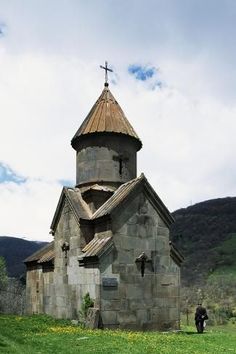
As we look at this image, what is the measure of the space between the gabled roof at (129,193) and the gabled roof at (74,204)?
482 mm

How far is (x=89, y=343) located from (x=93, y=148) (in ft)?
32.3

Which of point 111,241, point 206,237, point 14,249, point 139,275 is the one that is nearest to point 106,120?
point 111,241

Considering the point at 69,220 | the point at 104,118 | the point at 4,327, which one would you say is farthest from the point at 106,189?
the point at 4,327

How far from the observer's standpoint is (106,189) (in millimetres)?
18859

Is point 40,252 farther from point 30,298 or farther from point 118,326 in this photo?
point 118,326

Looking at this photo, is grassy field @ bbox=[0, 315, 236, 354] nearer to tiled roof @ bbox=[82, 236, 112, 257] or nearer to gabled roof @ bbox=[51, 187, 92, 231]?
tiled roof @ bbox=[82, 236, 112, 257]

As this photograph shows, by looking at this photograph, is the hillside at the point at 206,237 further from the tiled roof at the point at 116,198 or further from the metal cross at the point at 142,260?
the metal cross at the point at 142,260

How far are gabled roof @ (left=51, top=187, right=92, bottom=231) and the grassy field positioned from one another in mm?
4534

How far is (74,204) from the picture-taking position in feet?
59.8

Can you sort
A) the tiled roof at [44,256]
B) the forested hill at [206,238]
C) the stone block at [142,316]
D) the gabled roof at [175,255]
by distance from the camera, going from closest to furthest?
1. the stone block at [142,316]
2. the gabled roof at [175,255]
3. the tiled roof at [44,256]
4. the forested hill at [206,238]

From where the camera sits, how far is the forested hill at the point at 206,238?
186 ft

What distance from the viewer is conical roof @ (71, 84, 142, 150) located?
64.4 ft

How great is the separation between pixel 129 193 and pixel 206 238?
183ft

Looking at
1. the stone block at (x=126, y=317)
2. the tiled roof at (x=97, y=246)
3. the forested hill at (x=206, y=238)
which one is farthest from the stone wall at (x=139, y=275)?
the forested hill at (x=206, y=238)
